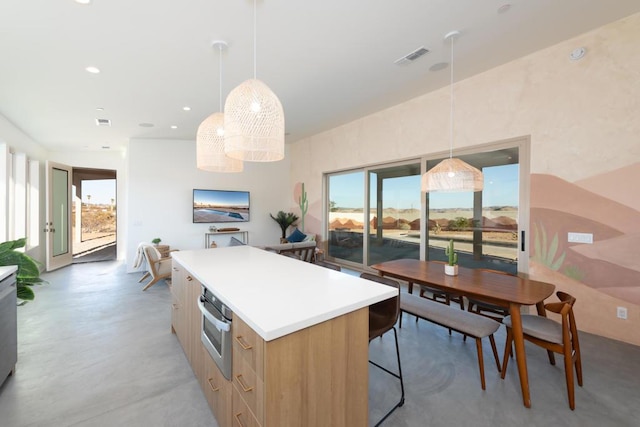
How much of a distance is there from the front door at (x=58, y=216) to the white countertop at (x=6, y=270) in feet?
16.6

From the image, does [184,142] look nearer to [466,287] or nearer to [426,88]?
[426,88]

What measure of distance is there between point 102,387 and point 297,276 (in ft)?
5.83

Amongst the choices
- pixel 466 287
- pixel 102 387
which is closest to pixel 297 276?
pixel 466 287

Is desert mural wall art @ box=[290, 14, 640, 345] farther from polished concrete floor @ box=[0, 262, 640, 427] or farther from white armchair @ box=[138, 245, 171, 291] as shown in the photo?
white armchair @ box=[138, 245, 171, 291]

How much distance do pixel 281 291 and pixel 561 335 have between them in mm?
2012

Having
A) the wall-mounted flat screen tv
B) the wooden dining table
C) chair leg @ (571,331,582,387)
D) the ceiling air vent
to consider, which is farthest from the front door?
chair leg @ (571,331,582,387)

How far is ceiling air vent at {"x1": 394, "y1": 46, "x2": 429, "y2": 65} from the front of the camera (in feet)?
9.68

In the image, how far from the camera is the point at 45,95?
3.75 meters

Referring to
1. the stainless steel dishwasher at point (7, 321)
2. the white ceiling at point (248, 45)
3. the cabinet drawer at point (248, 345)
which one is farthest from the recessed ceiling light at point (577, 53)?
the stainless steel dishwasher at point (7, 321)

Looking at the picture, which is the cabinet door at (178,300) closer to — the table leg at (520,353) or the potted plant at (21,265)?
the potted plant at (21,265)

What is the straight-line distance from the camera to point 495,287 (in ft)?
7.24

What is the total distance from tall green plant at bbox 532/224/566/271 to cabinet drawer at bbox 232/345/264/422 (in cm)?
355

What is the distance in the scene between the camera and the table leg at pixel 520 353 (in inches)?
71.9

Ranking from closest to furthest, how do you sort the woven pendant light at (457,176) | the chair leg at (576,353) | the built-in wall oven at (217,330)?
the built-in wall oven at (217,330), the chair leg at (576,353), the woven pendant light at (457,176)
